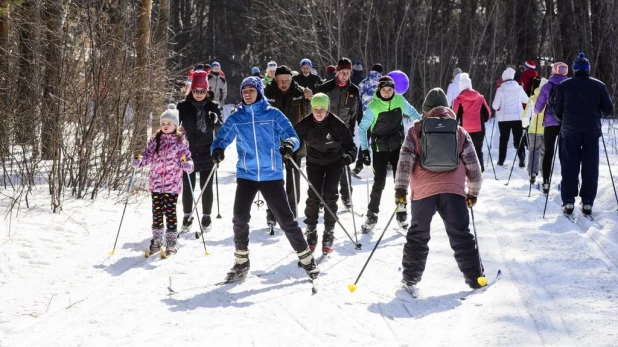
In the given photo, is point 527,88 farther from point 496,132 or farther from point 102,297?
point 102,297

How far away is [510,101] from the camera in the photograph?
Result: 12.9 metres

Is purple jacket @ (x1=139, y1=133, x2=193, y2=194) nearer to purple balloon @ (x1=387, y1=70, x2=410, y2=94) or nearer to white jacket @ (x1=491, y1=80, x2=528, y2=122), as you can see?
purple balloon @ (x1=387, y1=70, x2=410, y2=94)

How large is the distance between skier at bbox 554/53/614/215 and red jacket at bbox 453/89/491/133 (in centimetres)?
300

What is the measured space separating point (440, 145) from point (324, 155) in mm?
1754

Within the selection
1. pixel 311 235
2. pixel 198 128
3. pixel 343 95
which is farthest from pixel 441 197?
pixel 343 95

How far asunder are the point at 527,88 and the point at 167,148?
36.0ft

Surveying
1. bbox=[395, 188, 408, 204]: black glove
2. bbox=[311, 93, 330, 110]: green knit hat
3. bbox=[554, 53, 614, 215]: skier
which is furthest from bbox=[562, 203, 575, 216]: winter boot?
bbox=[395, 188, 408, 204]: black glove

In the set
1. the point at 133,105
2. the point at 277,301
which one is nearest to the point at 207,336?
the point at 277,301

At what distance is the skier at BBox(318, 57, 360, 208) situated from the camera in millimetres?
9188

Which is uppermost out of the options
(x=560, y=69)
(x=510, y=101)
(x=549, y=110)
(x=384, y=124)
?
(x=560, y=69)

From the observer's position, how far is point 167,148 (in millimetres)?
6992

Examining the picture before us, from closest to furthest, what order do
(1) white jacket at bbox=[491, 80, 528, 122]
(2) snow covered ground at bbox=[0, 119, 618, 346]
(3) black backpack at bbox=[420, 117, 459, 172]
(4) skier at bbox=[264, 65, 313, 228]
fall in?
(2) snow covered ground at bbox=[0, 119, 618, 346]
(3) black backpack at bbox=[420, 117, 459, 172]
(4) skier at bbox=[264, 65, 313, 228]
(1) white jacket at bbox=[491, 80, 528, 122]

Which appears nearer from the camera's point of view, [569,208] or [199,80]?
[199,80]

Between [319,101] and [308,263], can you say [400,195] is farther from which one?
[319,101]
